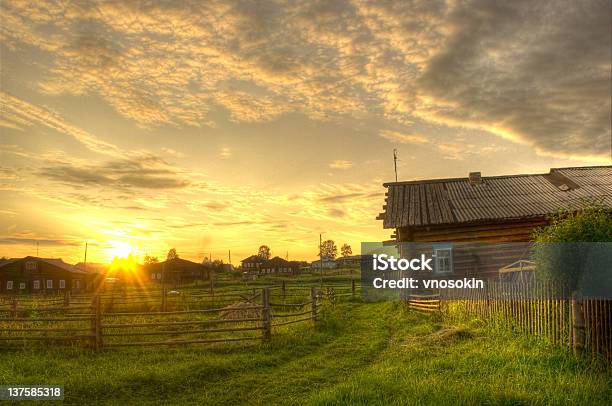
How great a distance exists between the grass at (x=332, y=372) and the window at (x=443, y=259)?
8616 mm

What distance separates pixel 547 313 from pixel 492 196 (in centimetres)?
1585

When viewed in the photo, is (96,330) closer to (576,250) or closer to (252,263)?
(576,250)

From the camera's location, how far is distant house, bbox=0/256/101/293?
62094mm

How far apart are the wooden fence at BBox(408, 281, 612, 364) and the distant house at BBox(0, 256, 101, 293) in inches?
2507

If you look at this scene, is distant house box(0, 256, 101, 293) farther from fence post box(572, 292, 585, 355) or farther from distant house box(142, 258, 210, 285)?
fence post box(572, 292, 585, 355)

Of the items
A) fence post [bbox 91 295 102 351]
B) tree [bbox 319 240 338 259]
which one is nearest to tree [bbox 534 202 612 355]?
fence post [bbox 91 295 102 351]

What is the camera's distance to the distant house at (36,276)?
6209 cm

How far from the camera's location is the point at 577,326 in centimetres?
950

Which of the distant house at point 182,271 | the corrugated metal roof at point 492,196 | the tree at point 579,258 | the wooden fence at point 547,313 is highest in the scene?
the corrugated metal roof at point 492,196

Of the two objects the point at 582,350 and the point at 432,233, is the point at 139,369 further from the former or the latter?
the point at 432,233

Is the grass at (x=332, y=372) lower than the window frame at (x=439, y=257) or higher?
lower

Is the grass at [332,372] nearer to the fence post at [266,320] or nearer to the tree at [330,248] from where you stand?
the fence post at [266,320]

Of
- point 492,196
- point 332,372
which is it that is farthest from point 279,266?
point 332,372

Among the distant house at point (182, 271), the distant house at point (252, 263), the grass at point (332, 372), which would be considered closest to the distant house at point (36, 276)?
the distant house at point (182, 271)
